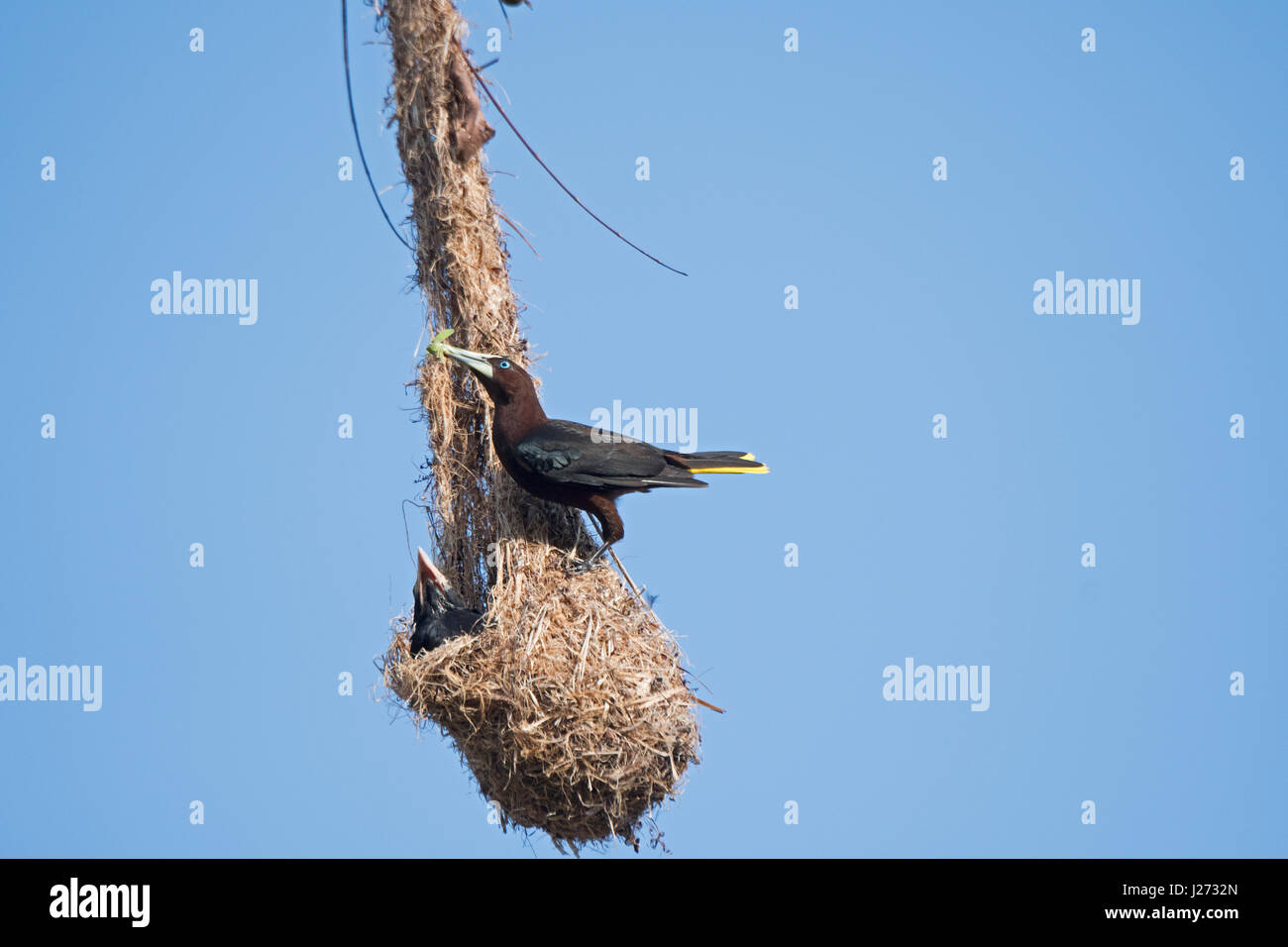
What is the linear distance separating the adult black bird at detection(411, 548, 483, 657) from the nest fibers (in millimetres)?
74

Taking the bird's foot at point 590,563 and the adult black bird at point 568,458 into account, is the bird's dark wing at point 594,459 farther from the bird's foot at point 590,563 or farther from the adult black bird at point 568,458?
the bird's foot at point 590,563

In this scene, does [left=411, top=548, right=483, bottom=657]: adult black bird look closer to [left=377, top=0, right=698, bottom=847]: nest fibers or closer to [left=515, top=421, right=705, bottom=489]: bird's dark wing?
[left=377, top=0, right=698, bottom=847]: nest fibers

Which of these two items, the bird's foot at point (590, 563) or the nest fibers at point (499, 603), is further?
the bird's foot at point (590, 563)

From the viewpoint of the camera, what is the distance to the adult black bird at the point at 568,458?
5488 mm

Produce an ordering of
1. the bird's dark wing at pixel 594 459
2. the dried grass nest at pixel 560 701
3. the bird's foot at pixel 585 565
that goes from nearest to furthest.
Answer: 1. the dried grass nest at pixel 560 701
2. the bird's dark wing at pixel 594 459
3. the bird's foot at pixel 585 565

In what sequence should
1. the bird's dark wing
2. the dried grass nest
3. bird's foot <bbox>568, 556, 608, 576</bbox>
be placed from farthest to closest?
bird's foot <bbox>568, 556, 608, 576</bbox>, the bird's dark wing, the dried grass nest

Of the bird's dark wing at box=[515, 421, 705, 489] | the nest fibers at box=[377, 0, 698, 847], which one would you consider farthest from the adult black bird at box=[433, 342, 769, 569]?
the nest fibers at box=[377, 0, 698, 847]

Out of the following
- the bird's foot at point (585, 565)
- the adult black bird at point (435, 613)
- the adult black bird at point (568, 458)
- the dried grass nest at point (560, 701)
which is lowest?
the dried grass nest at point (560, 701)

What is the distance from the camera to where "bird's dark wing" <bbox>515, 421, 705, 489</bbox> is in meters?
5.48

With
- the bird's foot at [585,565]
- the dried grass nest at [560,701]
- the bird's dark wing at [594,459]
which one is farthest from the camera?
the bird's foot at [585,565]

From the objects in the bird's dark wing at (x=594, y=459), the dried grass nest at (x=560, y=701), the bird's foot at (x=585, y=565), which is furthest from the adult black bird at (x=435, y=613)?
the bird's dark wing at (x=594, y=459)

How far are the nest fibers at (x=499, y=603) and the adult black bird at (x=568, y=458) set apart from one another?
215 mm

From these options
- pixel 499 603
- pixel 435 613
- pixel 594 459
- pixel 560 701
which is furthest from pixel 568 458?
pixel 560 701
